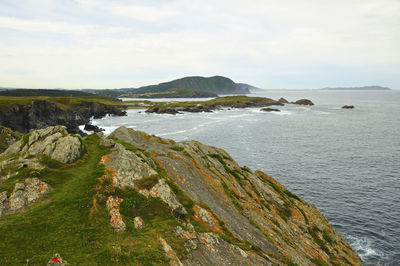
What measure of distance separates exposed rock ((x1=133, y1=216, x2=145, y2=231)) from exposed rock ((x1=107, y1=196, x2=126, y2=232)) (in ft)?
2.91

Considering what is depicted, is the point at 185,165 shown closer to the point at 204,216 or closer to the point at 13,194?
the point at 204,216

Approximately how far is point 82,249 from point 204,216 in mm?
10036

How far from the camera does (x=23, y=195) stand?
17422mm

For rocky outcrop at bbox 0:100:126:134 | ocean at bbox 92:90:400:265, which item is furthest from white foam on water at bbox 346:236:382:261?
rocky outcrop at bbox 0:100:126:134

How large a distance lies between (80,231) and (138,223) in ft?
12.9

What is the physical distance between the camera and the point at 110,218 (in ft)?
54.3

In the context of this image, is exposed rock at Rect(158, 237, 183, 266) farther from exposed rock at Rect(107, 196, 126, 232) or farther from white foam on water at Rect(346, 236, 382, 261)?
white foam on water at Rect(346, 236, 382, 261)

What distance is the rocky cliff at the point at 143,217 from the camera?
13867 mm

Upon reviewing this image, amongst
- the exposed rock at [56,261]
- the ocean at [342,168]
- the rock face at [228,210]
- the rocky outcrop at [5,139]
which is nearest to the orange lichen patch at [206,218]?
the rock face at [228,210]

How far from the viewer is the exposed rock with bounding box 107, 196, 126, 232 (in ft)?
52.4

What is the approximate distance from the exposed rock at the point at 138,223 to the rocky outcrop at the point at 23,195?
841 centimetres

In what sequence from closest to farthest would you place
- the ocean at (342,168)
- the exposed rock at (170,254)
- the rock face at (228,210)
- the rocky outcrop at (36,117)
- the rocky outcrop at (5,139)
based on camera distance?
the exposed rock at (170,254) < the rock face at (228,210) < the ocean at (342,168) < the rocky outcrop at (5,139) < the rocky outcrop at (36,117)

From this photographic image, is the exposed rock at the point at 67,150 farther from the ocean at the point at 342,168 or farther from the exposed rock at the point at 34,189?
the ocean at the point at 342,168

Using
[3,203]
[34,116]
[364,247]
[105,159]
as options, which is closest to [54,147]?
[105,159]
